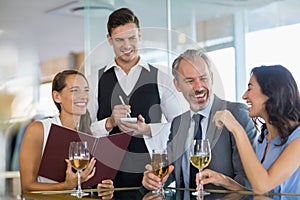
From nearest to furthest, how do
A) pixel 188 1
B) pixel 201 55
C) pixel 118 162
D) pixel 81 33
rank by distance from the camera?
pixel 118 162, pixel 201 55, pixel 188 1, pixel 81 33

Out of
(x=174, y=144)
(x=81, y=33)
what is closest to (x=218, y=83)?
(x=174, y=144)

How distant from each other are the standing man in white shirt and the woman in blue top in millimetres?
246

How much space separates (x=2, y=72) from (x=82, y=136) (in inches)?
69.6

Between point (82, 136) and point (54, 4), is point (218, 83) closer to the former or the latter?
point (82, 136)

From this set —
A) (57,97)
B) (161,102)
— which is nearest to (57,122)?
(57,97)

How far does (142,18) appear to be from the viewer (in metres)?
3.70

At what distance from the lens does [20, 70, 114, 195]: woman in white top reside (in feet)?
7.09

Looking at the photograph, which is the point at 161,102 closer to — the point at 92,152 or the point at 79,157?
the point at 92,152

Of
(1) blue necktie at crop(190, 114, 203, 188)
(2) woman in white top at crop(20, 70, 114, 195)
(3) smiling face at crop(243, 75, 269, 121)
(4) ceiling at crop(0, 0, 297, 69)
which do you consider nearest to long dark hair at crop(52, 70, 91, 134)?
(2) woman in white top at crop(20, 70, 114, 195)

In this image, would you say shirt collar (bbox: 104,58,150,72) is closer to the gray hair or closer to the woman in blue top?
the gray hair

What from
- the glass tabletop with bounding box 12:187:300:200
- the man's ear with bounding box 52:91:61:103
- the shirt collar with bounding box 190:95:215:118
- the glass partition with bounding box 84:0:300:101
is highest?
the glass partition with bounding box 84:0:300:101

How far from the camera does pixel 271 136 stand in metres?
2.14

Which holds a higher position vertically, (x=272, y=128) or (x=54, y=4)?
(x=54, y=4)

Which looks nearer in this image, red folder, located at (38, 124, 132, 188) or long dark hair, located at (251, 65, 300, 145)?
red folder, located at (38, 124, 132, 188)
